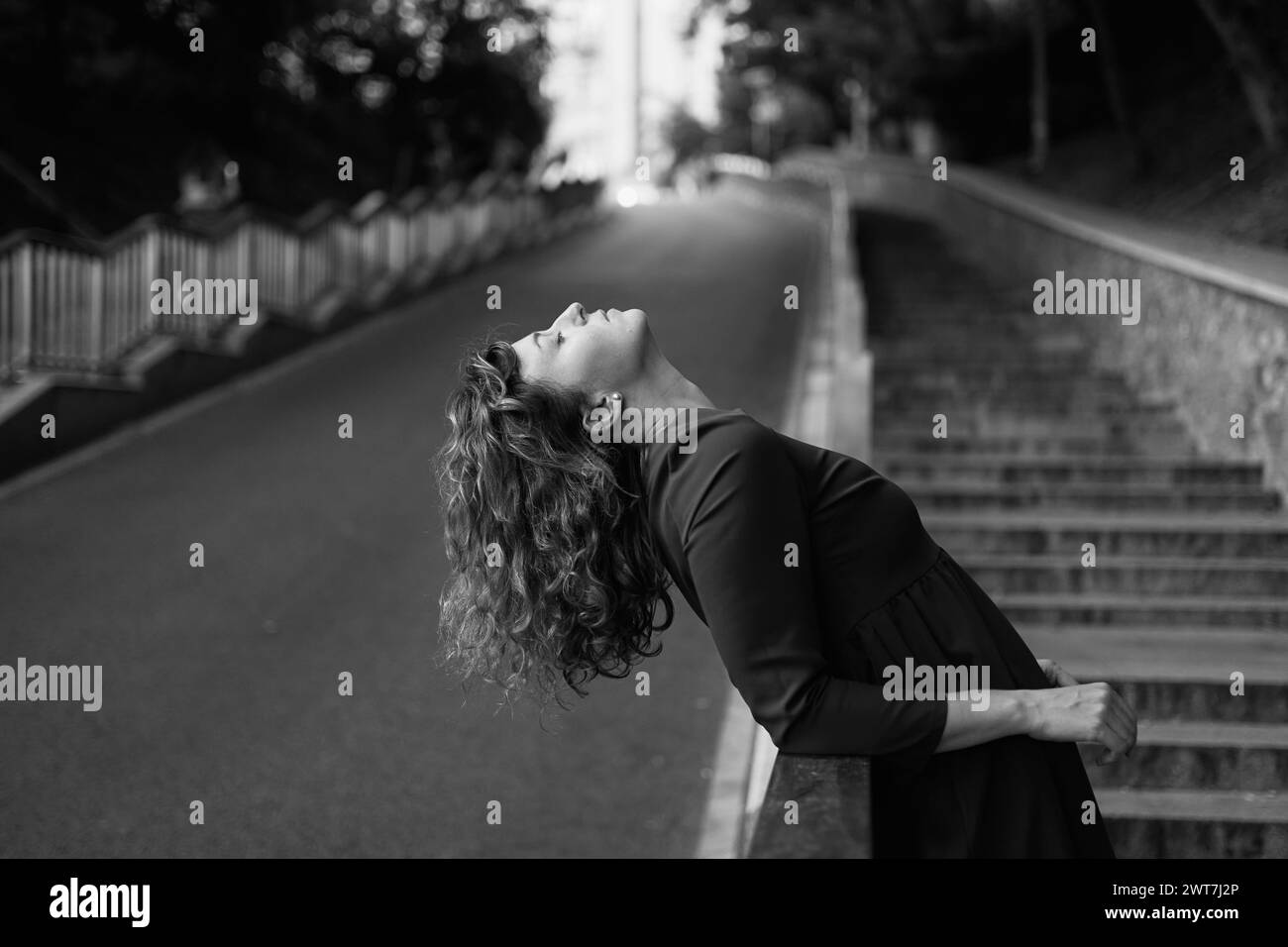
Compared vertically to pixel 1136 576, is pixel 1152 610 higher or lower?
lower

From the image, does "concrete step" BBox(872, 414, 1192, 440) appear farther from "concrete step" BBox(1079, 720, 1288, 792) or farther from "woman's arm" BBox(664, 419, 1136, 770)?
"woman's arm" BBox(664, 419, 1136, 770)

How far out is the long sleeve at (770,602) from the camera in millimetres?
2131

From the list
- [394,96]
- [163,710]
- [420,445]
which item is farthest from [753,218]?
[163,710]

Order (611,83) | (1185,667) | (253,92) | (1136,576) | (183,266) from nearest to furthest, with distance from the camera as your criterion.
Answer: (1185,667)
(1136,576)
(183,266)
(253,92)
(611,83)

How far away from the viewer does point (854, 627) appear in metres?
2.32

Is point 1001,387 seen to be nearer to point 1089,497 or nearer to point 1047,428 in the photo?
point 1047,428

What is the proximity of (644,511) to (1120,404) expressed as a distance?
898 centimetres

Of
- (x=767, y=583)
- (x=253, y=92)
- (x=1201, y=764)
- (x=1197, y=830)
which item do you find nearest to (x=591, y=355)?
(x=767, y=583)

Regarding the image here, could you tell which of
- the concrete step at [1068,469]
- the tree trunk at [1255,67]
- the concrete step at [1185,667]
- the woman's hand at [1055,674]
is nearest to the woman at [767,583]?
the woman's hand at [1055,674]

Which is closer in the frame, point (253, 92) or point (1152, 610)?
point (1152, 610)

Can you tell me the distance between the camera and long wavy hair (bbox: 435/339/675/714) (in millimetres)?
2336

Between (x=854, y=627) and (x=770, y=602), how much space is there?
9.6 inches
